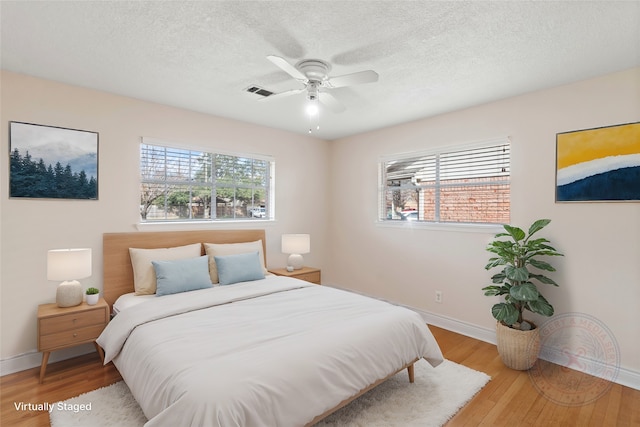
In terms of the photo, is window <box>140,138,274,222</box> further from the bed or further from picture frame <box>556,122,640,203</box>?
picture frame <box>556,122,640,203</box>

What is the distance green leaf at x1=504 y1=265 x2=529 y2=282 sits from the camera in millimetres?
2686

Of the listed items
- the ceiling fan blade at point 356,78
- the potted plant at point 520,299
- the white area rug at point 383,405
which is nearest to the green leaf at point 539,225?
the potted plant at point 520,299

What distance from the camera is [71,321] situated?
259 centimetres

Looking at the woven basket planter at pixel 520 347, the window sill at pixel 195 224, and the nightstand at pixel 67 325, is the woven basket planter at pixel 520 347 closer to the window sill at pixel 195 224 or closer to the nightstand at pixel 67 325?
the window sill at pixel 195 224

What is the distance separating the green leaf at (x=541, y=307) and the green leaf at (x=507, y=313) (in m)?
0.14

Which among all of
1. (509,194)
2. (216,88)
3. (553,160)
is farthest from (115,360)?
(553,160)

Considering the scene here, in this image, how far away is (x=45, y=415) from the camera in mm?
2121

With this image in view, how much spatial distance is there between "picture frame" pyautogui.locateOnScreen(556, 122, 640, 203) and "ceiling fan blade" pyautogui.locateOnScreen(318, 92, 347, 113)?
6.82 feet

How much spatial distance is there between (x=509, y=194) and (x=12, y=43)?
14.6 feet

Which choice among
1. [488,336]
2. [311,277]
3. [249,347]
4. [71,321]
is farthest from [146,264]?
[488,336]

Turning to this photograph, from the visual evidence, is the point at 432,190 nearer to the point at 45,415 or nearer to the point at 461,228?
the point at 461,228

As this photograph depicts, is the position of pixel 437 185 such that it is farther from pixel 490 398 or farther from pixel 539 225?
pixel 490 398

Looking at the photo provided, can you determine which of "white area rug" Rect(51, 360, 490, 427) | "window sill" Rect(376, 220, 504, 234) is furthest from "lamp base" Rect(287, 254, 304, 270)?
"white area rug" Rect(51, 360, 490, 427)

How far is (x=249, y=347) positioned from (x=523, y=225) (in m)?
2.87
